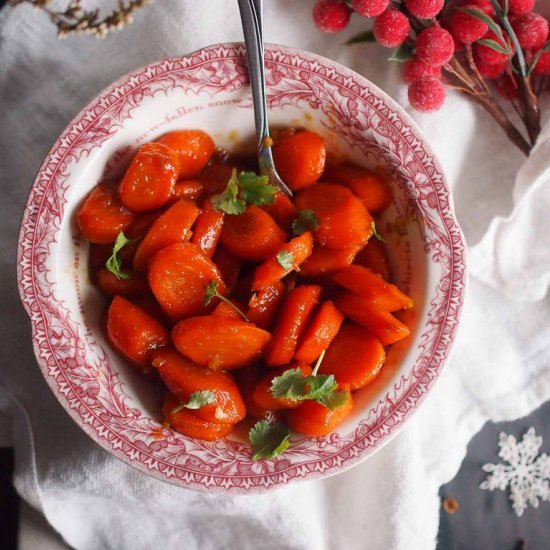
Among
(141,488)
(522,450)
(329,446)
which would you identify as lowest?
(522,450)

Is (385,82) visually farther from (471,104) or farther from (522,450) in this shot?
(522,450)

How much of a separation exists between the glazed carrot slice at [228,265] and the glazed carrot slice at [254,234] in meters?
0.03

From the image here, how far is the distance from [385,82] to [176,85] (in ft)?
1.58

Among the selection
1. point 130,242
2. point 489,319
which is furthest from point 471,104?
point 130,242

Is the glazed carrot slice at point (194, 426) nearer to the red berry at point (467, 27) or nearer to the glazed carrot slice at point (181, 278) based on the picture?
the glazed carrot slice at point (181, 278)

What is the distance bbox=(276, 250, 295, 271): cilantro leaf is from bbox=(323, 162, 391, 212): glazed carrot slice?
0.64 ft

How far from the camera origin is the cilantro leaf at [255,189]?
1.20 m

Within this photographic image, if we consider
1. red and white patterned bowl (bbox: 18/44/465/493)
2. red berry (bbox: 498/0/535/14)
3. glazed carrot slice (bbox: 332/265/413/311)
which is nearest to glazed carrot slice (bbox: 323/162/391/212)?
red and white patterned bowl (bbox: 18/44/465/493)

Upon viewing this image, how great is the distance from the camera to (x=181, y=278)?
116cm

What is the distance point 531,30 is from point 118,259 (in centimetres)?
90

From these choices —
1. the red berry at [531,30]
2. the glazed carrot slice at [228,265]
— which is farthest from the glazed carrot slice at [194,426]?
the red berry at [531,30]

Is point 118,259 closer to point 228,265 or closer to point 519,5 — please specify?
point 228,265

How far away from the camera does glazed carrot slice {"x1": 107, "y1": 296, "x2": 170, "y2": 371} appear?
117cm

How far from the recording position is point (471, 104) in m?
1.49
